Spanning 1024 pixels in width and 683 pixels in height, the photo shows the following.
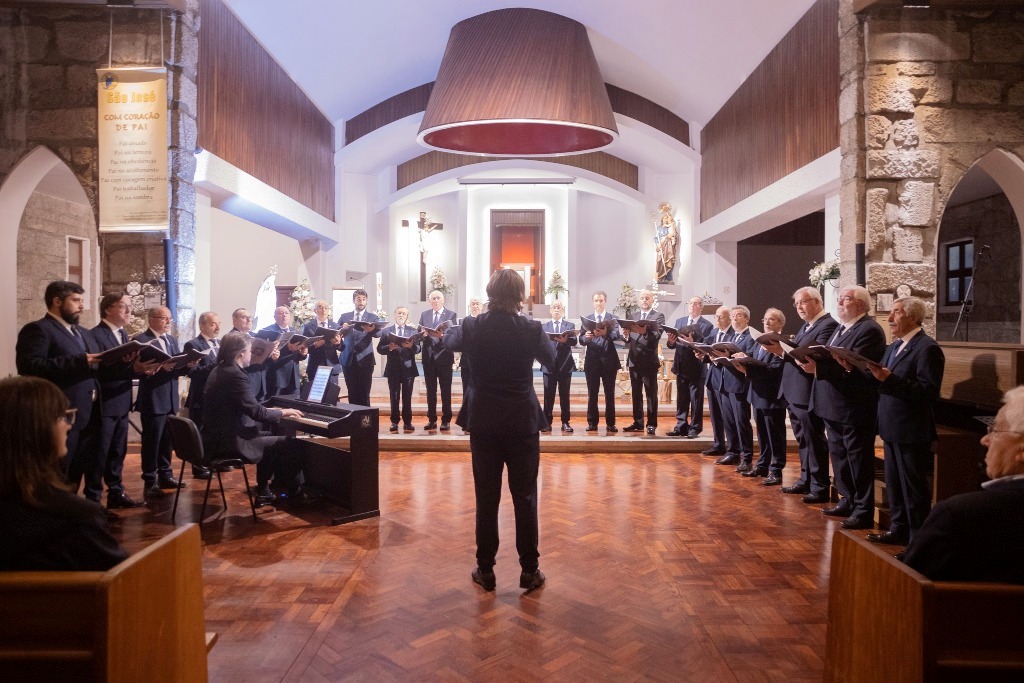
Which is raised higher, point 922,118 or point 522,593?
point 922,118

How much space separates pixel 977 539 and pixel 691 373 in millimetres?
5760

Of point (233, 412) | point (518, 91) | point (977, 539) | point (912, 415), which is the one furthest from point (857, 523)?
point (518, 91)

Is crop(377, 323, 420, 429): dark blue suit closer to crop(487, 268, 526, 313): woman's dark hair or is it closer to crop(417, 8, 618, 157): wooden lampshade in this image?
crop(417, 8, 618, 157): wooden lampshade

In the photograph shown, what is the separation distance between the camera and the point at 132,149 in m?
6.07

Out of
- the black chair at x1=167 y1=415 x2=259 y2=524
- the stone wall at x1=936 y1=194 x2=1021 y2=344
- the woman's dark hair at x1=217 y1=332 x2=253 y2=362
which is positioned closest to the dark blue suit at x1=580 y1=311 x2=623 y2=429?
the woman's dark hair at x1=217 y1=332 x2=253 y2=362

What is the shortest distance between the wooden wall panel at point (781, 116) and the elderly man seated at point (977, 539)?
5327 mm

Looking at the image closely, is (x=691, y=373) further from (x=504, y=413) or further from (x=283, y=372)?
(x=504, y=413)

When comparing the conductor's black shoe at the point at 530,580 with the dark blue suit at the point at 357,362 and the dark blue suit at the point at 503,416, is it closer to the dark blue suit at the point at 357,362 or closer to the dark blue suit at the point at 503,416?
the dark blue suit at the point at 503,416

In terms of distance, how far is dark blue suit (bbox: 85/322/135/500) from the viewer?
481 cm

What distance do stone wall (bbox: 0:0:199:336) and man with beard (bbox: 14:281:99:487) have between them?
5.18ft

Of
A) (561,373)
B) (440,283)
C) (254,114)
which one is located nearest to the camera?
(561,373)

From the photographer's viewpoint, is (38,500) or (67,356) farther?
(67,356)

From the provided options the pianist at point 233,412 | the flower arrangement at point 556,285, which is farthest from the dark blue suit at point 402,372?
the flower arrangement at point 556,285

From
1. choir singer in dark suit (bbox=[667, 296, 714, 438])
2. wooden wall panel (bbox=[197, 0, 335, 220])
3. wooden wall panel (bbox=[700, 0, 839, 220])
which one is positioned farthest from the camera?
choir singer in dark suit (bbox=[667, 296, 714, 438])
